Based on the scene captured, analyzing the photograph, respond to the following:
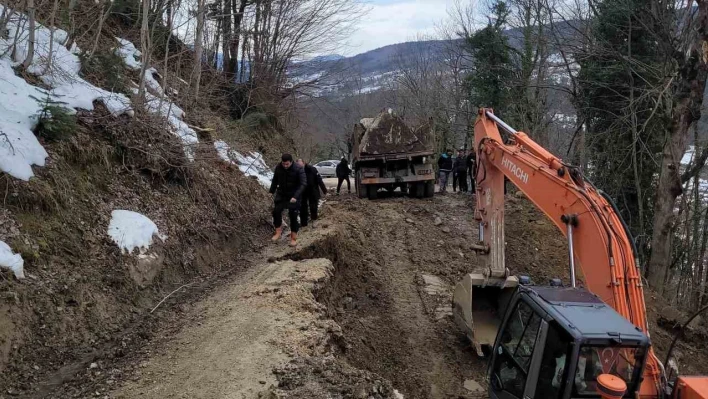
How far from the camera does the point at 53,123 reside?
23.1 ft

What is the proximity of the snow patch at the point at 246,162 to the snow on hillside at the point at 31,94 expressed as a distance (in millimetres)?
3879

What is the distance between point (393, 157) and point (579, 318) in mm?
11895

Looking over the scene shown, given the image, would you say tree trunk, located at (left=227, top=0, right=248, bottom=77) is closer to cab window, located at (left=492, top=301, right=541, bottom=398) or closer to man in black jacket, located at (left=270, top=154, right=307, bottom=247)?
man in black jacket, located at (left=270, top=154, right=307, bottom=247)

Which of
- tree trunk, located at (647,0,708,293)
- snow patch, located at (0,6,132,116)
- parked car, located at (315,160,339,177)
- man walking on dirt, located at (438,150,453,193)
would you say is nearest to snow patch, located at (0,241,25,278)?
snow patch, located at (0,6,132,116)

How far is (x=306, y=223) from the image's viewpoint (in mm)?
11102

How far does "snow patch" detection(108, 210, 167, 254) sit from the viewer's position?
6996mm

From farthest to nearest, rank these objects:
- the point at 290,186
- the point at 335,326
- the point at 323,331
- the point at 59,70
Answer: the point at 290,186 < the point at 59,70 < the point at 335,326 < the point at 323,331

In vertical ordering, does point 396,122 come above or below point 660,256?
above

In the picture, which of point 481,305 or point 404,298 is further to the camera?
point 404,298

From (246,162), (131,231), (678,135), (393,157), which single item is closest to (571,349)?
(131,231)

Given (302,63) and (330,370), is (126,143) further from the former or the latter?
(302,63)

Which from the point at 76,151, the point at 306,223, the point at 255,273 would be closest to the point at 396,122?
the point at 306,223

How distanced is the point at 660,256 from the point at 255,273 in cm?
927

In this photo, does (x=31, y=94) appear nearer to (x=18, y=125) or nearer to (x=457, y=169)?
(x=18, y=125)
